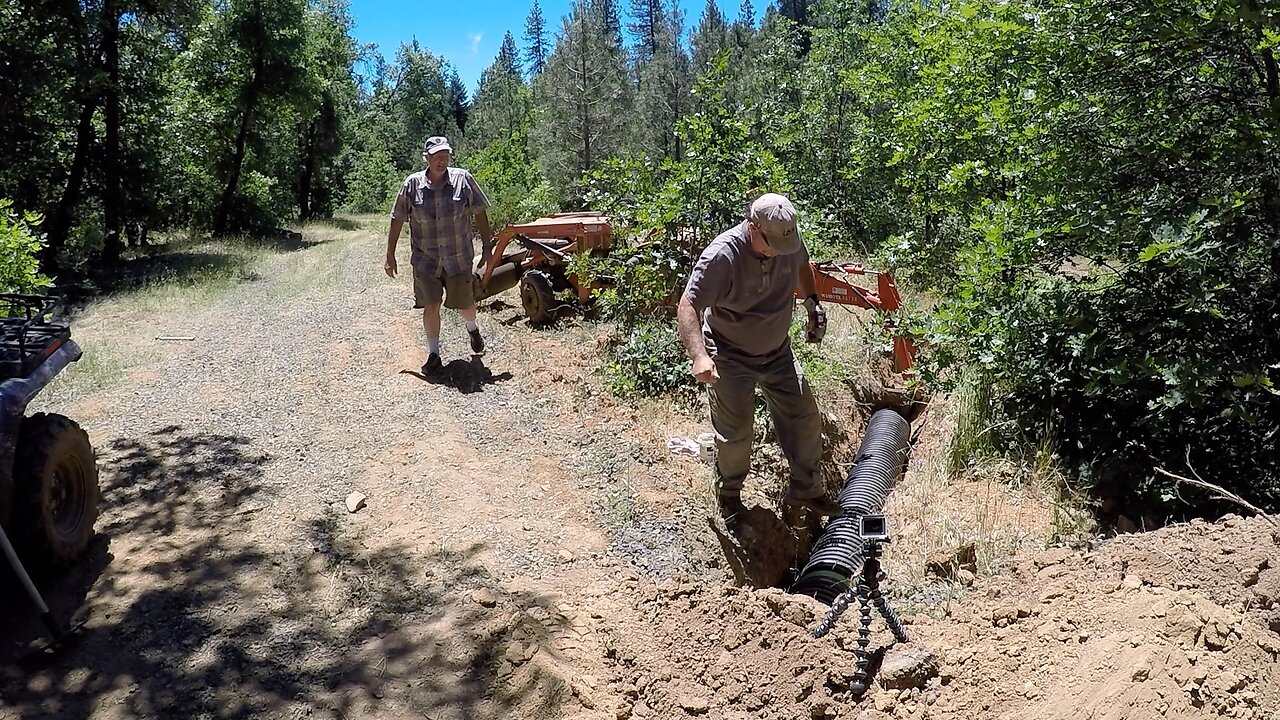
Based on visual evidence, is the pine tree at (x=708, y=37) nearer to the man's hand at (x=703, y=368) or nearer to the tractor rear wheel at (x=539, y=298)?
the tractor rear wheel at (x=539, y=298)

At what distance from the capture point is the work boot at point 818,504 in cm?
530

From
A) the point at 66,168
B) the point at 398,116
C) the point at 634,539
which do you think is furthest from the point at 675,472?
the point at 398,116

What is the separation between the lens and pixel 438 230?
7039 mm

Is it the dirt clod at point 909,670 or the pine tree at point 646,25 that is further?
the pine tree at point 646,25

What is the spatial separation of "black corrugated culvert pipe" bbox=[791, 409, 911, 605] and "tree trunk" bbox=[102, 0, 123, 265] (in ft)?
50.9

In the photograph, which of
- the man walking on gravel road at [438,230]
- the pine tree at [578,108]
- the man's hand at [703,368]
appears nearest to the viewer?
the man's hand at [703,368]

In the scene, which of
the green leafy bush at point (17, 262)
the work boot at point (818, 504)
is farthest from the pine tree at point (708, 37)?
the work boot at point (818, 504)

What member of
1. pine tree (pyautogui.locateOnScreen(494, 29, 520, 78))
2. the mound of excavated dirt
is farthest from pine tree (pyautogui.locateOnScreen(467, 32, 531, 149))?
the mound of excavated dirt

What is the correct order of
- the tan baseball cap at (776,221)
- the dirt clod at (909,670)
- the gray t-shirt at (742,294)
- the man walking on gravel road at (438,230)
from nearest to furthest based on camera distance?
the dirt clod at (909,670) → the tan baseball cap at (776,221) → the gray t-shirt at (742,294) → the man walking on gravel road at (438,230)

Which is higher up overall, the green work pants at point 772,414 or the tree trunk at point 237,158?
the tree trunk at point 237,158

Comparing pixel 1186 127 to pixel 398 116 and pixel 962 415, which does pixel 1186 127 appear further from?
pixel 398 116

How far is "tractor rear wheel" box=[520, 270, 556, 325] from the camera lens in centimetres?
938

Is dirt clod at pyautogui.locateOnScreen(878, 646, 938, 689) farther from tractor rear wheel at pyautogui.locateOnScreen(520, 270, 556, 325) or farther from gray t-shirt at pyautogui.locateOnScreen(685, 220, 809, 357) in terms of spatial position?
tractor rear wheel at pyautogui.locateOnScreen(520, 270, 556, 325)

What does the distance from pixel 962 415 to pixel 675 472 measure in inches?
85.9
